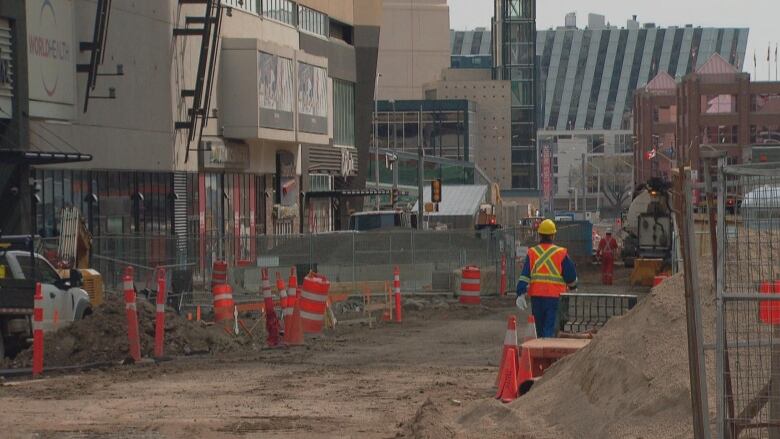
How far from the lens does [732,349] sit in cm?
998

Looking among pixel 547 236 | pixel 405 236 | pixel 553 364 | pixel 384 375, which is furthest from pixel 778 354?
pixel 405 236

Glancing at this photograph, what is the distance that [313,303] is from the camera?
2567 centimetres

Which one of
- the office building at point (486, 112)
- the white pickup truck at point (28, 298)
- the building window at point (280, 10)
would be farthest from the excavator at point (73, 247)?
the office building at point (486, 112)

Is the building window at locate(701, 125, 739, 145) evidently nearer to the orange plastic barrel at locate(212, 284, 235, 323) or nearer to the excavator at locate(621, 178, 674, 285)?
the excavator at locate(621, 178, 674, 285)

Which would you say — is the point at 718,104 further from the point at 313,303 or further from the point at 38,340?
the point at 38,340

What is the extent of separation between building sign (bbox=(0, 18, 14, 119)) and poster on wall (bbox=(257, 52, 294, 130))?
17.7 meters

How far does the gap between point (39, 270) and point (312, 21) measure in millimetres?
45811

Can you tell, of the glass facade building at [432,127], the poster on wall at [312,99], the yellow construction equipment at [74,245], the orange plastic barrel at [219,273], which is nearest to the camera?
the yellow construction equipment at [74,245]

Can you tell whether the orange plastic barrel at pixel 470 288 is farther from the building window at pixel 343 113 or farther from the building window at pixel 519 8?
the building window at pixel 519 8

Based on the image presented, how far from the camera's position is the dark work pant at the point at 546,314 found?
1775 centimetres

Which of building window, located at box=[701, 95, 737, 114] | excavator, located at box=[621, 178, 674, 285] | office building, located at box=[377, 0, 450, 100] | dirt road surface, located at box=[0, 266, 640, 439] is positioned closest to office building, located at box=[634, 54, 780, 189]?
building window, located at box=[701, 95, 737, 114]

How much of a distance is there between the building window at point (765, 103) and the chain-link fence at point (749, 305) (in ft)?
387

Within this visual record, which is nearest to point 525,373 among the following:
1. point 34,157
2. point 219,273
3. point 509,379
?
point 509,379

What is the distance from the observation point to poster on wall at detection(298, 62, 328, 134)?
5909 centimetres
